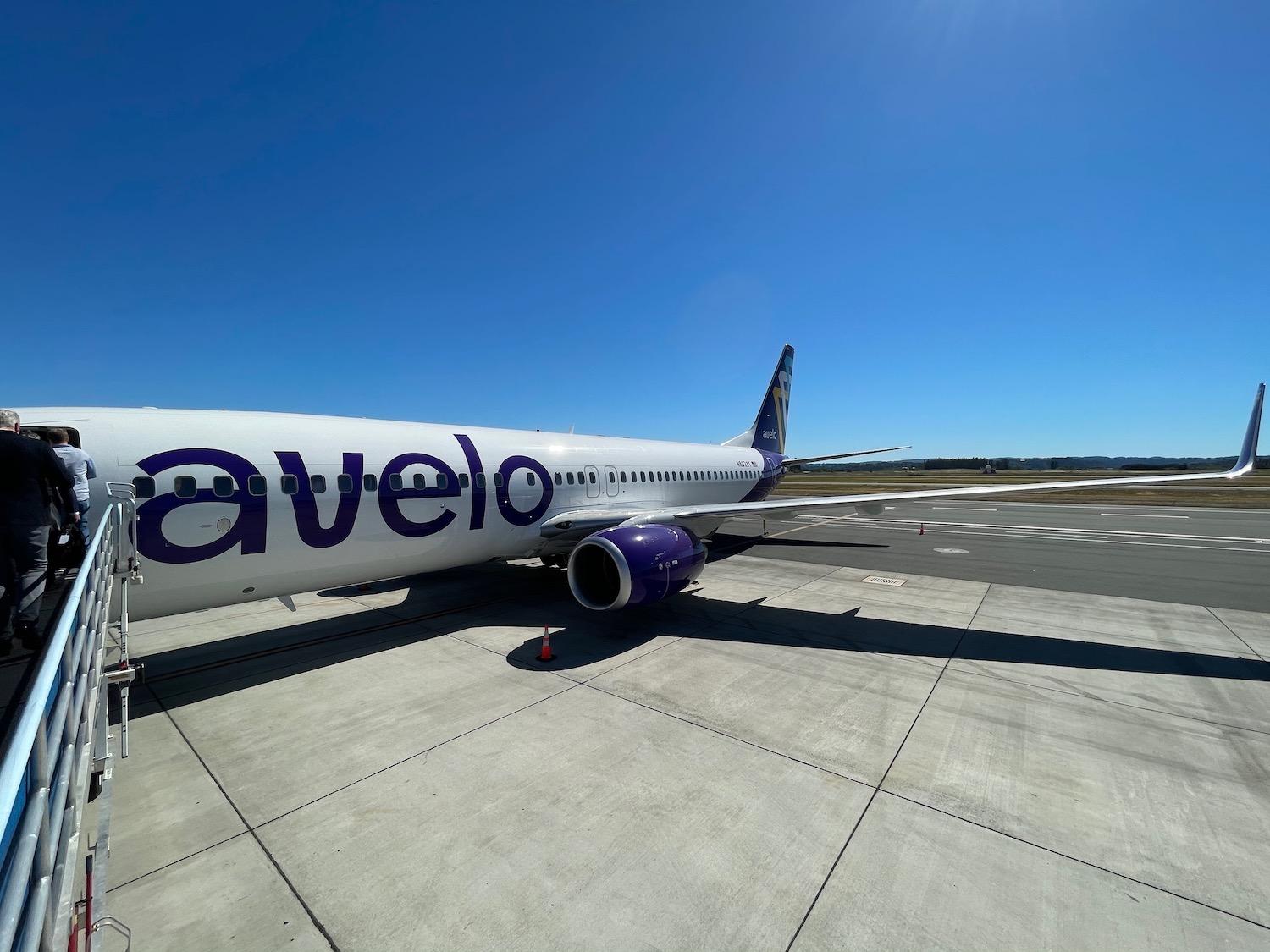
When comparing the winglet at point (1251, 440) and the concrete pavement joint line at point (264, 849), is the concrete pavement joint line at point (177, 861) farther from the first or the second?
the winglet at point (1251, 440)

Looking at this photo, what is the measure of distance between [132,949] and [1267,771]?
961 centimetres

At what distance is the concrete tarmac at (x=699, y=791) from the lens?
144 inches

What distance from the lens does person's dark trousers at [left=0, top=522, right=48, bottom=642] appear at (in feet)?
13.5

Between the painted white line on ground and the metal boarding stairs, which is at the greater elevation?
the metal boarding stairs

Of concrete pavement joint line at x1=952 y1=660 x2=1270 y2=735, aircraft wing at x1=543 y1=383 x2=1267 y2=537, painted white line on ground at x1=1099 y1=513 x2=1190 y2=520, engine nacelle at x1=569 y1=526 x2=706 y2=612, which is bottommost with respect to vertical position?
painted white line on ground at x1=1099 y1=513 x2=1190 y2=520

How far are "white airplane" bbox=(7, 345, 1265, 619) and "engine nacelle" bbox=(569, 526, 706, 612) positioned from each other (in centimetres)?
3

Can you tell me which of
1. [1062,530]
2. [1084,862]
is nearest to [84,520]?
[1084,862]

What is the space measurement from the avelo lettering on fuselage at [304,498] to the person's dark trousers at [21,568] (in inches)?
97.4

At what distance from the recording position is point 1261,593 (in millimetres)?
12289

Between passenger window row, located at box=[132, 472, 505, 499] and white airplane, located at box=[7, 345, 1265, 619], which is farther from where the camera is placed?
white airplane, located at box=[7, 345, 1265, 619]

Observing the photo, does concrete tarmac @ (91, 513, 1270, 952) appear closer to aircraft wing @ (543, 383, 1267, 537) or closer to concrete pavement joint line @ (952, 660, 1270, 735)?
concrete pavement joint line @ (952, 660, 1270, 735)

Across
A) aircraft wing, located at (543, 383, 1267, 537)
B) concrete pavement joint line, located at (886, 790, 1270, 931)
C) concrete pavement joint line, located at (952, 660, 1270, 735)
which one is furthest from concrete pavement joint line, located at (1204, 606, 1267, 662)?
concrete pavement joint line, located at (886, 790, 1270, 931)

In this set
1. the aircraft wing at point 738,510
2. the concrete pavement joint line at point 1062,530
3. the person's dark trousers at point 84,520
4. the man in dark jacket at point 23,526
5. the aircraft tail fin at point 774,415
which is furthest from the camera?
the aircraft tail fin at point 774,415

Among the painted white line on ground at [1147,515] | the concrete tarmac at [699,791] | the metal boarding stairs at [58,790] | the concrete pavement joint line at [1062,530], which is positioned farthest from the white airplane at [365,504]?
the painted white line on ground at [1147,515]
